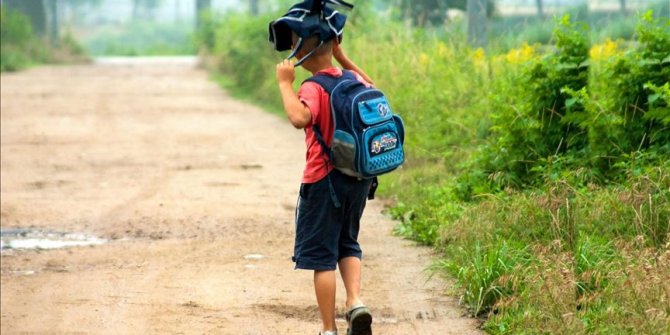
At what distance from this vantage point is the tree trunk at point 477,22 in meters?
13.3

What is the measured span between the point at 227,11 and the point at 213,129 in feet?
61.1

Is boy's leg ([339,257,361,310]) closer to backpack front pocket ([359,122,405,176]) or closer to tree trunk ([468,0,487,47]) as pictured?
backpack front pocket ([359,122,405,176])

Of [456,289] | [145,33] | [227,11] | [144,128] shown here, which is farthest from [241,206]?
[145,33]

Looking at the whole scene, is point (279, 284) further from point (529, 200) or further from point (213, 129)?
point (213, 129)

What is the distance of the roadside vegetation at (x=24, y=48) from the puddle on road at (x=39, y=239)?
2073 centimetres

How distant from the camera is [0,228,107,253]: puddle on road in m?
8.36

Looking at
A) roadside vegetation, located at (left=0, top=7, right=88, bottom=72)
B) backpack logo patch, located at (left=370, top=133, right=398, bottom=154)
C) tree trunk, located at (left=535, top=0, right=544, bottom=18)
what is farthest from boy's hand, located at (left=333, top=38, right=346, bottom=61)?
roadside vegetation, located at (left=0, top=7, right=88, bottom=72)

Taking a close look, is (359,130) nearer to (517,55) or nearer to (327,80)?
(327,80)

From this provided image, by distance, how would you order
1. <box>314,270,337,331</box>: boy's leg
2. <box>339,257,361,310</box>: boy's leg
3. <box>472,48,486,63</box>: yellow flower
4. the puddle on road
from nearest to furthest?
<box>314,270,337,331</box>: boy's leg
<box>339,257,361,310</box>: boy's leg
the puddle on road
<box>472,48,486,63</box>: yellow flower

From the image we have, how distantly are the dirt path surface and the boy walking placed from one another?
2.08 feet

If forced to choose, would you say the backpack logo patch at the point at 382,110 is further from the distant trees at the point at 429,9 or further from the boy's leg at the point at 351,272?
the distant trees at the point at 429,9

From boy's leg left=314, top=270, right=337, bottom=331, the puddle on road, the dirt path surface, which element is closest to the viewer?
boy's leg left=314, top=270, right=337, bottom=331

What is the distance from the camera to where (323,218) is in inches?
211

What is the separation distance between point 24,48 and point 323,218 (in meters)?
31.0
